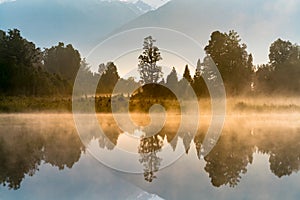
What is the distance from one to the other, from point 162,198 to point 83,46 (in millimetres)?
21817

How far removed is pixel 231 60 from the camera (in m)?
25.8

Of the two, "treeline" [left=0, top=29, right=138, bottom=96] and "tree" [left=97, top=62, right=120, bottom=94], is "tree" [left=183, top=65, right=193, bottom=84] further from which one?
"treeline" [left=0, top=29, right=138, bottom=96]

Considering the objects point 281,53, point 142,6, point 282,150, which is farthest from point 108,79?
point 142,6

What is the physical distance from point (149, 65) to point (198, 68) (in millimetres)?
3220

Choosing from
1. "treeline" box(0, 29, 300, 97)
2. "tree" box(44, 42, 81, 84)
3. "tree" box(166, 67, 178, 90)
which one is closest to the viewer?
"tree" box(166, 67, 178, 90)

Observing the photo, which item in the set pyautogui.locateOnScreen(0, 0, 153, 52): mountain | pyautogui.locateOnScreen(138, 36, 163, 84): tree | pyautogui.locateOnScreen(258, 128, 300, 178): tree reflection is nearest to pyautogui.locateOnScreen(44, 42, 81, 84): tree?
pyautogui.locateOnScreen(0, 0, 153, 52): mountain

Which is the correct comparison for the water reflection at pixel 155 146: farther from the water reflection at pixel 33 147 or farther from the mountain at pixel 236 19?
the mountain at pixel 236 19

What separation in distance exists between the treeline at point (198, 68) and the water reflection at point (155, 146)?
17.5ft

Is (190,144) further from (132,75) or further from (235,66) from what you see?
(235,66)

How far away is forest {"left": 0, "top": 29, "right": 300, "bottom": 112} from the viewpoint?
943 inches

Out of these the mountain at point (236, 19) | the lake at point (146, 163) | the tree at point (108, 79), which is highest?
the mountain at point (236, 19)

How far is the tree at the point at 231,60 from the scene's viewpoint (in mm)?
25453

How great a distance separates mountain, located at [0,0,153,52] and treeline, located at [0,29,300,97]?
5.44 m

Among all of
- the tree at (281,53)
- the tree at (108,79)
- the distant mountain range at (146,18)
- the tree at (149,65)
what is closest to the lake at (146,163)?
the tree at (108,79)
